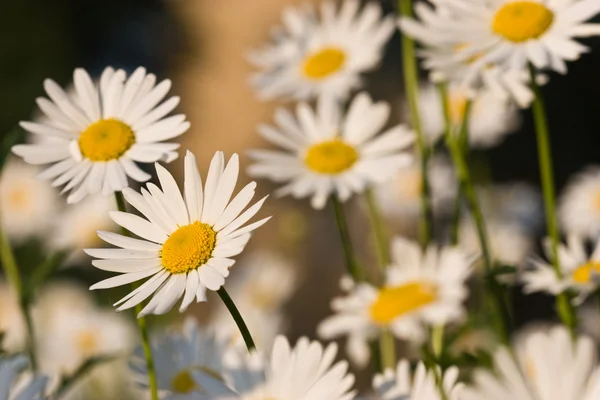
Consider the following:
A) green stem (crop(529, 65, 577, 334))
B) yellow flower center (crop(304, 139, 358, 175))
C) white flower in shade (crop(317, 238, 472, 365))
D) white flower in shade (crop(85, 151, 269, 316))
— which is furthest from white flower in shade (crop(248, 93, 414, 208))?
white flower in shade (crop(85, 151, 269, 316))

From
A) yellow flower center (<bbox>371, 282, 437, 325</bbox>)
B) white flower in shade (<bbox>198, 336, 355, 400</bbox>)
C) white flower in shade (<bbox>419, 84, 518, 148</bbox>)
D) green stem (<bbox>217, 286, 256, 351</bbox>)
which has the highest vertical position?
white flower in shade (<bbox>419, 84, 518, 148</bbox>)

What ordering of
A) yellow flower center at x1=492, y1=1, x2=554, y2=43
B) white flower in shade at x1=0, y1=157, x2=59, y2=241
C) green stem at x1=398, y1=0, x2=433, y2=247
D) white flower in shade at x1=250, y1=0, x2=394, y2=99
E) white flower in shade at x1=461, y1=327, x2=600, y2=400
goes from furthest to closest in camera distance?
white flower in shade at x1=0, y1=157, x2=59, y2=241
white flower in shade at x1=250, y1=0, x2=394, y2=99
green stem at x1=398, y1=0, x2=433, y2=247
yellow flower center at x1=492, y1=1, x2=554, y2=43
white flower in shade at x1=461, y1=327, x2=600, y2=400

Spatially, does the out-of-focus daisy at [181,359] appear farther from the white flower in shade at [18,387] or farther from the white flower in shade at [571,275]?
the white flower in shade at [571,275]

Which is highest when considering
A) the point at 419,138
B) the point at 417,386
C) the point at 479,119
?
the point at 479,119

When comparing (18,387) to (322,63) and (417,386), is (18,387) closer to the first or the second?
(417,386)

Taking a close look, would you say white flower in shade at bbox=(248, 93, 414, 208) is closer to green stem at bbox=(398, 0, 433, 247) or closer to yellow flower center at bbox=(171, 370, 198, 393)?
green stem at bbox=(398, 0, 433, 247)

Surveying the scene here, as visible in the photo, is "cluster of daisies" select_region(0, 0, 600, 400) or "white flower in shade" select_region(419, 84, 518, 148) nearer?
"cluster of daisies" select_region(0, 0, 600, 400)

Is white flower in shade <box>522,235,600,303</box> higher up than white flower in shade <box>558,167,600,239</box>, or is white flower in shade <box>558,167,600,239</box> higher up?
white flower in shade <box>558,167,600,239</box>

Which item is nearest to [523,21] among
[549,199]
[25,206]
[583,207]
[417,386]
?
[549,199]
